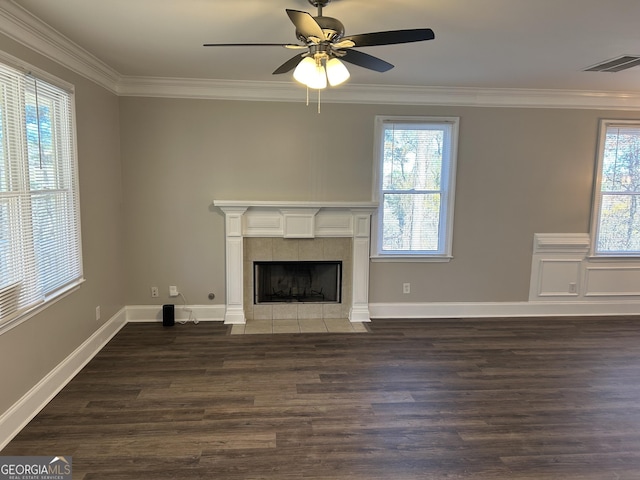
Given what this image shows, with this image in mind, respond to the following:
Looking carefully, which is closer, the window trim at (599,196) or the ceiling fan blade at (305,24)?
the ceiling fan blade at (305,24)

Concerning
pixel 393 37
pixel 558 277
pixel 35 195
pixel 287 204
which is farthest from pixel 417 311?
pixel 35 195

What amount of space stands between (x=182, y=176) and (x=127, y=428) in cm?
261

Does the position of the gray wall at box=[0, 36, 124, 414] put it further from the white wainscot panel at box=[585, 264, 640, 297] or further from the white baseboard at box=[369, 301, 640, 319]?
the white wainscot panel at box=[585, 264, 640, 297]

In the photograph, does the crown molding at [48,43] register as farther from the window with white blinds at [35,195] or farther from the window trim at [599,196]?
the window trim at [599,196]

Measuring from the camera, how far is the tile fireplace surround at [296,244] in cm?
462

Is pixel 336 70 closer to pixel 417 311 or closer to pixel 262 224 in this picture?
pixel 262 224

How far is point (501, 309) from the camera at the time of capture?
5.08 meters

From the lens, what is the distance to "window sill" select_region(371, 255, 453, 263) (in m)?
4.87

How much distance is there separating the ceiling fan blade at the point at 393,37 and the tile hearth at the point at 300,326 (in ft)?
9.85

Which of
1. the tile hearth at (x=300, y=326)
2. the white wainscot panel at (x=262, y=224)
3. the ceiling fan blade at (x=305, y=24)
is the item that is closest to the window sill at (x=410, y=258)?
the tile hearth at (x=300, y=326)

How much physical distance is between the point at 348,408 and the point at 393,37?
2328 mm

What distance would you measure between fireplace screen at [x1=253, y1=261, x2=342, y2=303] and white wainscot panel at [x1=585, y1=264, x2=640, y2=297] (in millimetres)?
2950

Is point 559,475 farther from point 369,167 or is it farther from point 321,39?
point 369,167

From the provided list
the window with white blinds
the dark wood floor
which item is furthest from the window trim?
the window with white blinds
